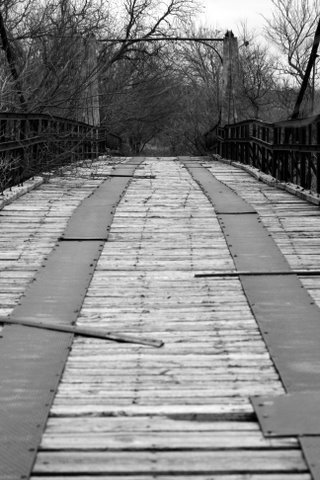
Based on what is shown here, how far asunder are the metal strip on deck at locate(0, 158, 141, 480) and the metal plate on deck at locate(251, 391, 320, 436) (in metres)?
0.87

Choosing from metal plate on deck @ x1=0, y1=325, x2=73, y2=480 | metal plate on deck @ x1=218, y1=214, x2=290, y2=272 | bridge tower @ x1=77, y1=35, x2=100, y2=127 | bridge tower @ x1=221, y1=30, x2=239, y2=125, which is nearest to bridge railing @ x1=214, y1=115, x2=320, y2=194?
bridge tower @ x1=221, y1=30, x2=239, y2=125

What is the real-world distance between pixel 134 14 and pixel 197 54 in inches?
491

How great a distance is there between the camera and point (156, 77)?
38.2m

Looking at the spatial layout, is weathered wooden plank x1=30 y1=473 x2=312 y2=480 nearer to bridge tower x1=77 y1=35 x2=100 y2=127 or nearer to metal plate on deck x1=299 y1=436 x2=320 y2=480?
metal plate on deck x1=299 y1=436 x2=320 y2=480

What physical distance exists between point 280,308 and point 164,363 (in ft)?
4.54

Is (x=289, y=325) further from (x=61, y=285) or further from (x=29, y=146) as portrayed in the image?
(x=29, y=146)

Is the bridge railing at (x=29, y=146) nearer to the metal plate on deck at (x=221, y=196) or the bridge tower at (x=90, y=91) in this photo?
the metal plate on deck at (x=221, y=196)

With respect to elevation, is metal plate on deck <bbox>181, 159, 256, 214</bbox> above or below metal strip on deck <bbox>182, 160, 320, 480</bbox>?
below

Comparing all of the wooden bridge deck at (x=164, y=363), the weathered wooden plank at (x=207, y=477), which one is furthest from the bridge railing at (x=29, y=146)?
the weathered wooden plank at (x=207, y=477)

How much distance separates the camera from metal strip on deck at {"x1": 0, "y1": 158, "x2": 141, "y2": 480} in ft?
11.4

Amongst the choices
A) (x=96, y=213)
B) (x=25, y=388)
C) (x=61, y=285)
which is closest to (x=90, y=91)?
(x=96, y=213)

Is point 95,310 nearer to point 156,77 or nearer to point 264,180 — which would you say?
point 264,180

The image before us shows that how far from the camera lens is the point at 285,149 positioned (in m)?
13.9

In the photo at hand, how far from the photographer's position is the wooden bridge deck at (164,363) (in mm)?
3309
